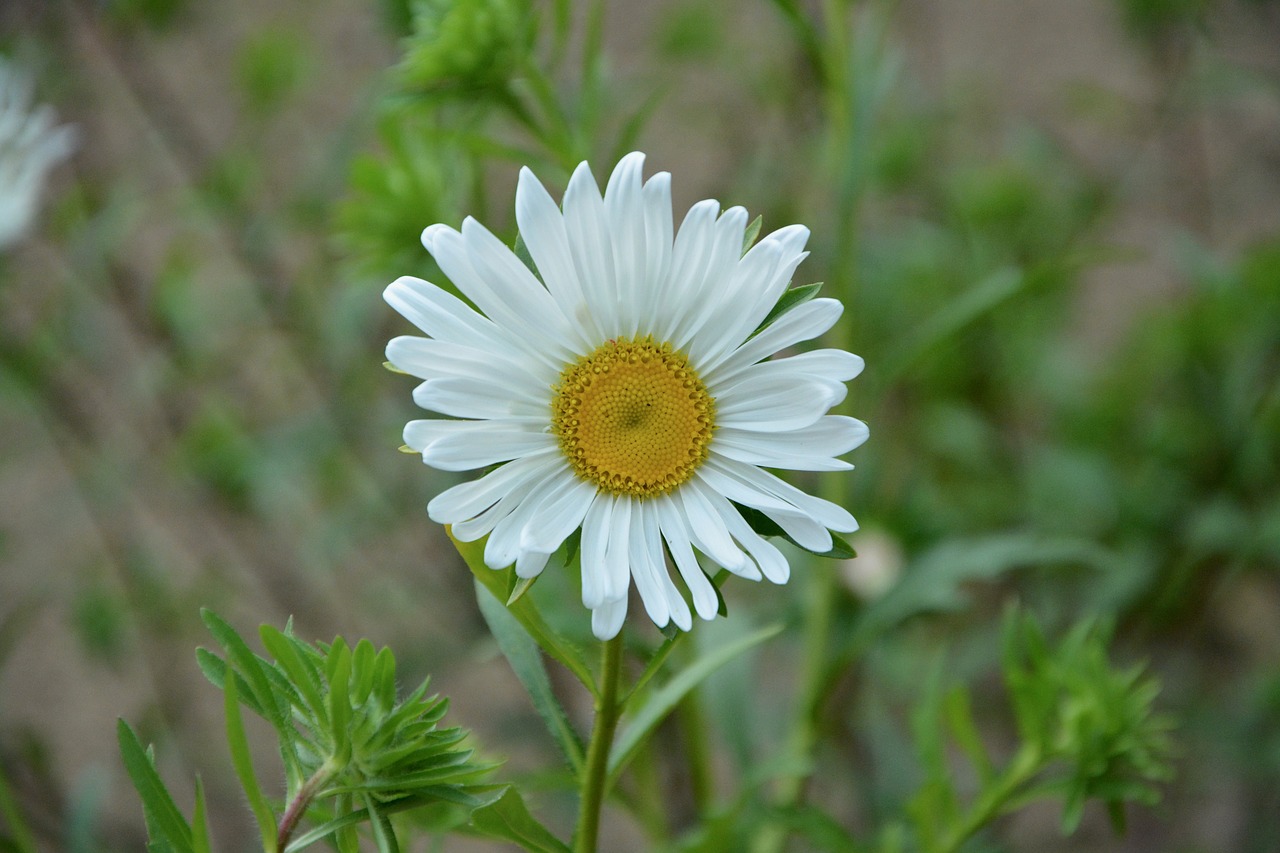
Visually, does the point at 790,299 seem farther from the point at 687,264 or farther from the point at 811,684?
the point at 811,684

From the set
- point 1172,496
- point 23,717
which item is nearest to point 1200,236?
point 1172,496

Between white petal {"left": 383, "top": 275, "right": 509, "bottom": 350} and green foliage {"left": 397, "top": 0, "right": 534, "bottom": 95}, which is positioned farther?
green foliage {"left": 397, "top": 0, "right": 534, "bottom": 95}

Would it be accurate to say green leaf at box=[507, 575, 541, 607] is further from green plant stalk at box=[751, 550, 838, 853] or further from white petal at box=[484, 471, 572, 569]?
green plant stalk at box=[751, 550, 838, 853]

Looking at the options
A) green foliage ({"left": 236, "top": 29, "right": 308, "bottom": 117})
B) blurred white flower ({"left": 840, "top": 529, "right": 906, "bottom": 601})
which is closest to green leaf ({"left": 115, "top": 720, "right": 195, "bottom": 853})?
blurred white flower ({"left": 840, "top": 529, "right": 906, "bottom": 601})

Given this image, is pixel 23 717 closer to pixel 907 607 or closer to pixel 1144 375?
pixel 907 607

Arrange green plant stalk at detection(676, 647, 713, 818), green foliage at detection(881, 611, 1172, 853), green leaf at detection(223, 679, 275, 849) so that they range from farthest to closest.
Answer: green plant stalk at detection(676, 647, 713, 818) < green foliage at detection(881, 611, 1172, 853) < green leaf at detection(223, 679, 275, 849)

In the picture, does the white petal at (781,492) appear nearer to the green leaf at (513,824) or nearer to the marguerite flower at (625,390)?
the marguerite flower at (625,390)
